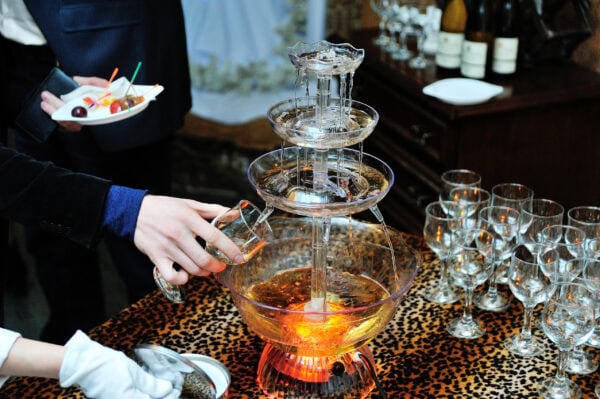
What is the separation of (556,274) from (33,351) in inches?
39.5

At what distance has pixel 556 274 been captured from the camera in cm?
154

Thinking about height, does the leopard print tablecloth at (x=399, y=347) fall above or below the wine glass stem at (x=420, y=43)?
below

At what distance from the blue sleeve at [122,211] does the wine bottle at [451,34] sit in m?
1.59

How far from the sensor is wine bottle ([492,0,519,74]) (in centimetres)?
262

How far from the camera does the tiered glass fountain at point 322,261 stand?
1253mm

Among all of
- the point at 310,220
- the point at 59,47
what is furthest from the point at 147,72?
the point at 310,220

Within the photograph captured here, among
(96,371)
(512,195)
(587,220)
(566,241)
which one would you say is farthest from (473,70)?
(96,371)

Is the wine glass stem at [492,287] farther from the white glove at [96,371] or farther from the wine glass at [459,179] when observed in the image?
the white glove at [96,371]

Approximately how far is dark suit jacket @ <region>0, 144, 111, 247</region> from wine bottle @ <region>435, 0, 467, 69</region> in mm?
1594

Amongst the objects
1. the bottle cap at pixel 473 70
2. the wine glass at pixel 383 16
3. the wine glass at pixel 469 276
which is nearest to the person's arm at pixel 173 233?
the wine glass at pixel 469 276

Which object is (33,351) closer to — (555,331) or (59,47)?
(555,331)

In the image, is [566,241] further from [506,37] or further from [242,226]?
[506,37]

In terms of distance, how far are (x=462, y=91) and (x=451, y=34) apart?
0.28 meters

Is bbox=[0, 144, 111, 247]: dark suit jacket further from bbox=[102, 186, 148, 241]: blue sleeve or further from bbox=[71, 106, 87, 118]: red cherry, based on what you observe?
bbox=[71, 106, 87, 118]: red cherry
